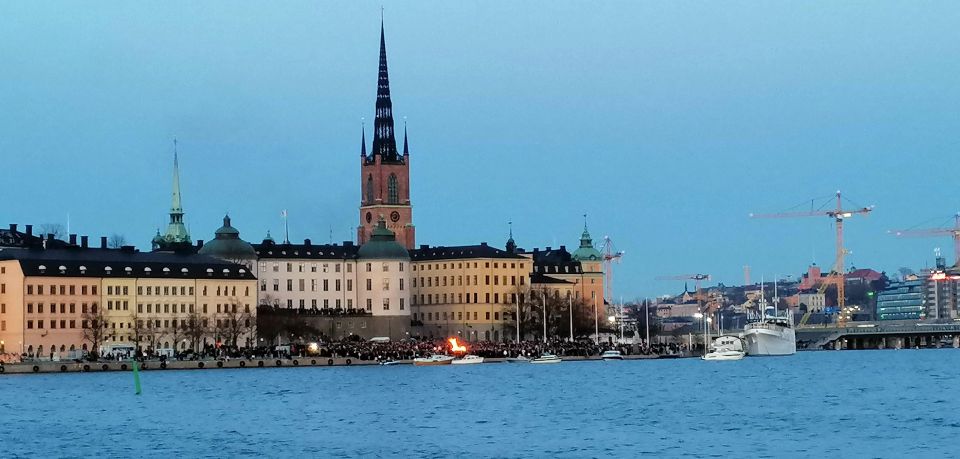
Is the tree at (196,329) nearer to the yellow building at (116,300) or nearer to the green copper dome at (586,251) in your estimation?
the yellow building at (116,300)

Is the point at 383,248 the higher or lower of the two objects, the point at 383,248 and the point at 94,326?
the higher

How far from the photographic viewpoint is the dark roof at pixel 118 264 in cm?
13438

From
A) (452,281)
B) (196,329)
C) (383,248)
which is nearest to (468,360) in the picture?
(196,329)

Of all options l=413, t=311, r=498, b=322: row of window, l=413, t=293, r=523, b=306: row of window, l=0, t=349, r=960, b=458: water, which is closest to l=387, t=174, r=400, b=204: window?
l=413, t=293, r=523, b=306: row of window

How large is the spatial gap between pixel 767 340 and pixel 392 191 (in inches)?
1721

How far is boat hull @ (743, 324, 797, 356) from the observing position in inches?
5974

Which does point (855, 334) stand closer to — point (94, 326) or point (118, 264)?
point (118, 264)

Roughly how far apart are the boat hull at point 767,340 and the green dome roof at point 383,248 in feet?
92.1

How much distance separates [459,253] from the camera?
169 meters

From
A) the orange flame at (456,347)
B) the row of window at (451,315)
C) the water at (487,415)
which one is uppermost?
the row of window at (451,315)

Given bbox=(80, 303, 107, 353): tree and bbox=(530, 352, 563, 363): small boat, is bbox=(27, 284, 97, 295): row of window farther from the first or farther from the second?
bbox=(530, 352, 563, 363): small boat

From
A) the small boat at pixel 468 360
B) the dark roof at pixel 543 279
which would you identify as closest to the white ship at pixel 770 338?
the dark roof at pixel 543 279

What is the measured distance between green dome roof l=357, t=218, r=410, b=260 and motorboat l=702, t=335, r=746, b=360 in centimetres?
2779

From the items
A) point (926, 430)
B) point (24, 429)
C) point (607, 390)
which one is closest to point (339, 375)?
point (607, 390)
